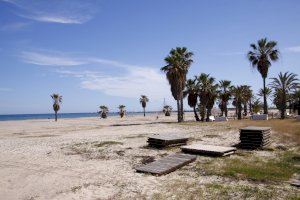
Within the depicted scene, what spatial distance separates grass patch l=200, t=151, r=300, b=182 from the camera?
1399 cm

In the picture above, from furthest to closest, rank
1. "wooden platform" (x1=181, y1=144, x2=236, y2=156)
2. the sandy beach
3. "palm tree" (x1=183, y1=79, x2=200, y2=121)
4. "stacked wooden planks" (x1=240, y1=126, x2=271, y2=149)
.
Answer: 1. "palm tree" (x1=183, y1=79, x2=200, y2=121)
2. "stacked wooden planks" (x1=240, y1=126, x2=271, y2=149)
3. "wooden platform" (x1=181, y1=144, x2=236, y2=156)
4. the sandy beach

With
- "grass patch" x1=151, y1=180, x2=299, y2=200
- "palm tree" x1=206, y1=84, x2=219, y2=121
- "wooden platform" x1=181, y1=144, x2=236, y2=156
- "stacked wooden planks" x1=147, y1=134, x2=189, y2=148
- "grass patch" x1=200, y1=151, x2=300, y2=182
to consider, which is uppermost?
"palm tree" x1=206, y1=84, x2=219, y2=121

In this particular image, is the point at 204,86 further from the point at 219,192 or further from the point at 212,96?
the point at 219,192

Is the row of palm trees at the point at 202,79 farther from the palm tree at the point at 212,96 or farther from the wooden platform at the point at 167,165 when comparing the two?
the wooden platform at the point at 167,165

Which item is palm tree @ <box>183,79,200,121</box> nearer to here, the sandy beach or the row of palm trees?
the row of palm trees

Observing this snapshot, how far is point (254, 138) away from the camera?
2141 cm

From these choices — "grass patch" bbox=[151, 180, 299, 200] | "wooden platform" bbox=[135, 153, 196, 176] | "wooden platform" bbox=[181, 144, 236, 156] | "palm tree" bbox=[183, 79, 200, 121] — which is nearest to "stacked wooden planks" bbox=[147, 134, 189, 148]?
"wooden platform" bbox=[181, 144, 236, 156]

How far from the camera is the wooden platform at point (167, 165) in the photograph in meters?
15.0

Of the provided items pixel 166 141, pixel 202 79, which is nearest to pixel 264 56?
pixel 202 79

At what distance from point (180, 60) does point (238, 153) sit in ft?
121

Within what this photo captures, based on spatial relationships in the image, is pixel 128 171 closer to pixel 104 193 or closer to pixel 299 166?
pixel 104 193

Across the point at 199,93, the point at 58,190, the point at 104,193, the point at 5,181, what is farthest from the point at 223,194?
the point at 199,93

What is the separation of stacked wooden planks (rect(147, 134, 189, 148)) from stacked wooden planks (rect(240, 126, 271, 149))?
4.03 meters

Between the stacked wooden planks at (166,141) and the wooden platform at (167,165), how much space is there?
435 cm
